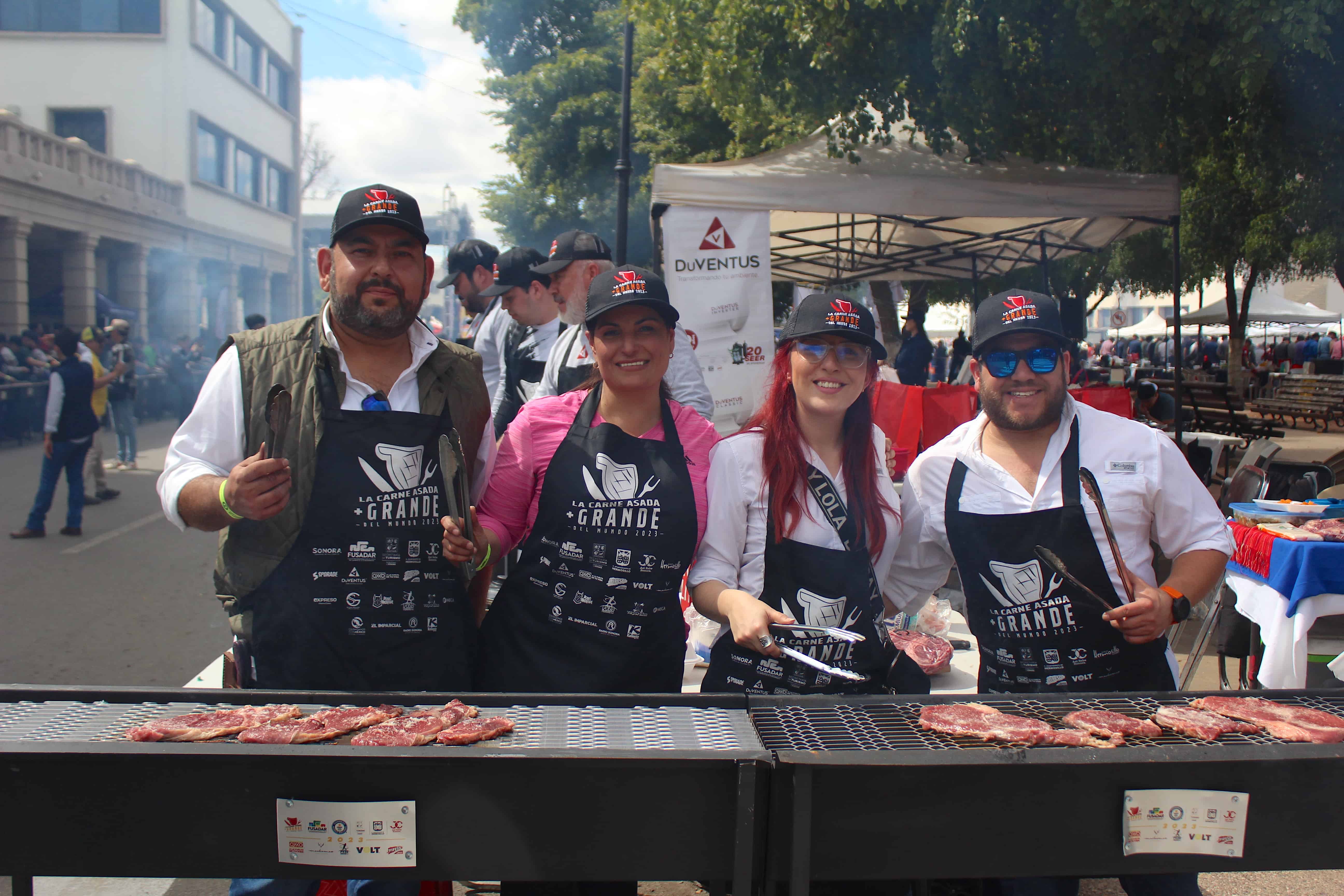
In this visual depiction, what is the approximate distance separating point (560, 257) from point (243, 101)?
118 feet

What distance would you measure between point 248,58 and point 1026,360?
1573 inches

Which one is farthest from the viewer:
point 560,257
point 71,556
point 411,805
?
point 71,556

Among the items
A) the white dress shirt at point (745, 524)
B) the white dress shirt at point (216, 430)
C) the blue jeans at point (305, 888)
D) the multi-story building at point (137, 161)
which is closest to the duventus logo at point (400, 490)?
the white dress shirt at point (216, 430)

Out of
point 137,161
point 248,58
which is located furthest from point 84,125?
point 248,58

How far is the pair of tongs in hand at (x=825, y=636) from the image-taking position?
1.97 meters

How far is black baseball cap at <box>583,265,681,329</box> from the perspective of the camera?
231 cm

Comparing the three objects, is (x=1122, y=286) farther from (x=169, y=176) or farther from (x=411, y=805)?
(x=411, y=805)

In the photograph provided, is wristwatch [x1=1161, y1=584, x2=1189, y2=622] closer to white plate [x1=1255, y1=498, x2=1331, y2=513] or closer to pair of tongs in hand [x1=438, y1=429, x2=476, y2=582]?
pair of tongs in hand [x1=438, y1=429, x2=476, y2=582]

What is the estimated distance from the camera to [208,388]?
7.07 feet

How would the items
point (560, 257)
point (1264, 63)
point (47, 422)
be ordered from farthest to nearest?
1. point (47, 422)
2. point (1264, 63)
3. point (560, 257)

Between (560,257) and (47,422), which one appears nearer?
(560,257)

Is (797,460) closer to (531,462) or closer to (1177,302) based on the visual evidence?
(531,462)

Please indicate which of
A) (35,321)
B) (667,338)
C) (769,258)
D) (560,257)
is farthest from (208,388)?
(35,321)

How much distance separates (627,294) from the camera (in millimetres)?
2312
